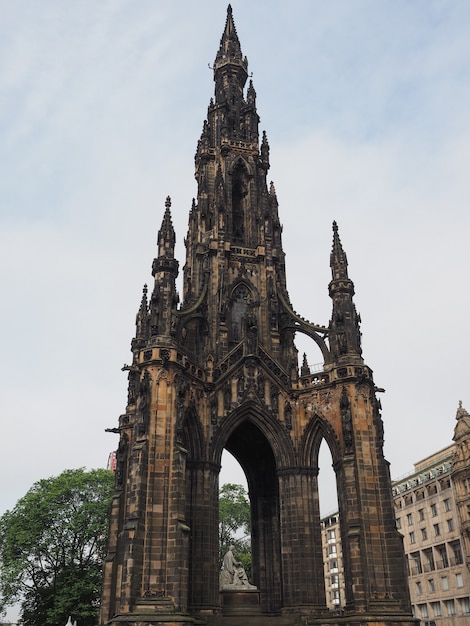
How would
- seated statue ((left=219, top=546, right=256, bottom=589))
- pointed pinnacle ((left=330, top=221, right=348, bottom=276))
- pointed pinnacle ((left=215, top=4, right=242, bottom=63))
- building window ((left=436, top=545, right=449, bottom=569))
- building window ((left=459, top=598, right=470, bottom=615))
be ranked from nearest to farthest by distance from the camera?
seated statue ((left=219, top=546, right=256, bottom=589)), pointed pinnacle ((left=330, top=221, right=348, bottom=276)), pointed pinnacle ((left=215, top=4, right=242, bottom=63)), building window ((left=459, top=598, right=470, bottom=615)), building window ((left=436, top=545, right=449, bottom=569))

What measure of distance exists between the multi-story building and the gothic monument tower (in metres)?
23.5

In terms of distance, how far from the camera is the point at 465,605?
4772 cm

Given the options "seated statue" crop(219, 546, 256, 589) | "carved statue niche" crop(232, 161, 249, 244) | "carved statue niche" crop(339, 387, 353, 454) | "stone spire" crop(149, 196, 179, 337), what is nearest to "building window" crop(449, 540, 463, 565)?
"seated statue" crop(219, 546, 256, 589)

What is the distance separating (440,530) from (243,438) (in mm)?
28753

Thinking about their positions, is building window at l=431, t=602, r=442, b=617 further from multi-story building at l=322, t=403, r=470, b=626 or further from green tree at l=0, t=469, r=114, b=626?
green tree at l=0, t=469, r=114, b=626

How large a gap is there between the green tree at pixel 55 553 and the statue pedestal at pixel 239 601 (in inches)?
481

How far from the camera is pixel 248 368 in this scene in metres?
28.2

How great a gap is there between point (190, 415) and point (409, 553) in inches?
1537

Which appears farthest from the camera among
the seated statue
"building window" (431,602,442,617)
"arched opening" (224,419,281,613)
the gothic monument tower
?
"building window" (431,602,442,617)

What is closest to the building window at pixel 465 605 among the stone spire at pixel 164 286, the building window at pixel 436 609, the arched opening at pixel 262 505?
the building window at pixel 436 609

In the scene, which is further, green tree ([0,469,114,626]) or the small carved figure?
green tree ([0,469,114,626])

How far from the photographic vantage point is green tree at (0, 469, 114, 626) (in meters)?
34.4

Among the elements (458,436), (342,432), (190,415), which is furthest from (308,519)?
(458,436)

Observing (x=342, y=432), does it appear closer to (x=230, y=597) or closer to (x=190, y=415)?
(x=190, y=415)
